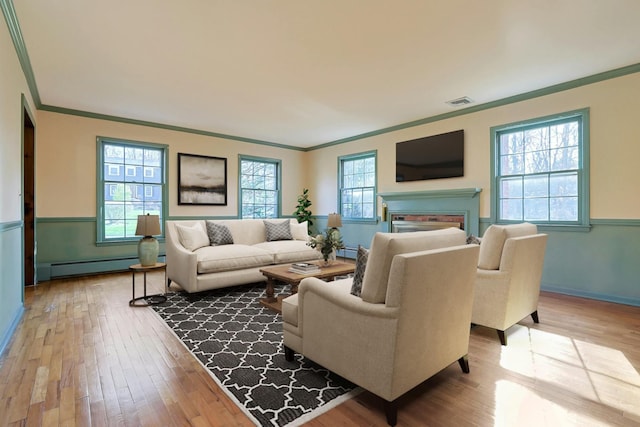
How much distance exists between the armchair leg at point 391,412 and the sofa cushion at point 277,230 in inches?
146

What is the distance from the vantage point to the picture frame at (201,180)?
5.98m

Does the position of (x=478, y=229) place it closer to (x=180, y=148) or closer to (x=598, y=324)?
(x=598, y=324)

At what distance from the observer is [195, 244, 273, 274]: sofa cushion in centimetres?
371

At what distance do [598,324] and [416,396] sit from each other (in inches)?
90.4

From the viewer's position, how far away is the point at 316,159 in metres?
7.57

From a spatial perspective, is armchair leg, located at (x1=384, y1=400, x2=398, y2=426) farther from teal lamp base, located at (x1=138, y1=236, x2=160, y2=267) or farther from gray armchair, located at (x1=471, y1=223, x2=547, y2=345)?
teal lamp base, located at (x1=138, y1=236, x2=160, y2=267)

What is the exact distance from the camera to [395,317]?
1510 millimetres

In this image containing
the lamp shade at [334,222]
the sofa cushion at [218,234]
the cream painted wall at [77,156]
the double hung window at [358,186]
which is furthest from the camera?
the double hung window at [358,186]

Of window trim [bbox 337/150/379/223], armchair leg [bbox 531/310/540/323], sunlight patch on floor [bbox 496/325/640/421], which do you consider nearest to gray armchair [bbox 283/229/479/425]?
sunlight patch on floor [bbox 496/325/640/421]

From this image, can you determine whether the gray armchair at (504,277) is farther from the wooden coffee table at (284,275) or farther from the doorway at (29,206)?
the doorway at (29,206)

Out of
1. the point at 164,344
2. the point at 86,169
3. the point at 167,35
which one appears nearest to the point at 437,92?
the point at 167,35

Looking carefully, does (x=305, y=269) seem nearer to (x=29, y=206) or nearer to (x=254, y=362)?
(x=254, y=362)

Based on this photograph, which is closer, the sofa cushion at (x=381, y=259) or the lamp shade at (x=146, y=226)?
the sofa cushion at (x=381, y=259)

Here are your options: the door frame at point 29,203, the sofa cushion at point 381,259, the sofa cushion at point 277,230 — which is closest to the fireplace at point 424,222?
the sofa cushion at point 277,230
